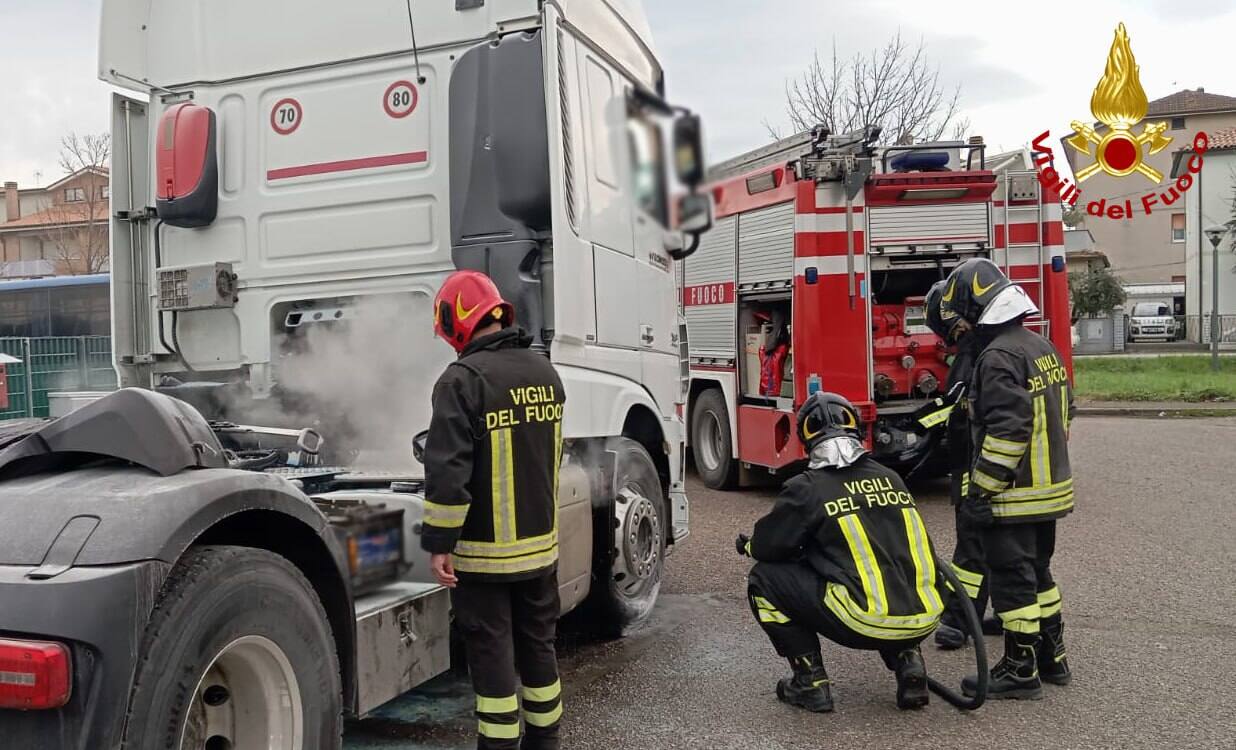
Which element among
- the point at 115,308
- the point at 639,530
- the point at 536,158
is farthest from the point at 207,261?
the point at 639,530

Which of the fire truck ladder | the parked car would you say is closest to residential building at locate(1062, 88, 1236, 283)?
the parked car

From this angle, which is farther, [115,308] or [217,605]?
[115,308]

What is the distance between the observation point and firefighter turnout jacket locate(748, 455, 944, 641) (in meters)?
3.84

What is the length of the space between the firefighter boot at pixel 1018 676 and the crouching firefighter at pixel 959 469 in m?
0.49

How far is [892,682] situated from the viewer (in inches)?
174

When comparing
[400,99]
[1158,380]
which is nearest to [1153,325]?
[1158,380]

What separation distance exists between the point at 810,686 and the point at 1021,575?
40.9 inches

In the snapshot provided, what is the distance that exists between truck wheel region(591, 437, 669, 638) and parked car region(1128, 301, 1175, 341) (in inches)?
1931

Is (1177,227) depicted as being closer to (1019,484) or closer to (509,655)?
(1019,484)

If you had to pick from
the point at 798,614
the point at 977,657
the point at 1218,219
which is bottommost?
the point at 977,657

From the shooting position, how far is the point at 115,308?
15.8 feet

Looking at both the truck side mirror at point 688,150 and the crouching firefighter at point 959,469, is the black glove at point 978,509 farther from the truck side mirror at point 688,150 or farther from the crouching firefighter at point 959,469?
the truck side mirror at point 688,150

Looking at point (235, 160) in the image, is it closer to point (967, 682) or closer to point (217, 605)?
point (217, 605)

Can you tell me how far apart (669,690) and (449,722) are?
960 millimetres
